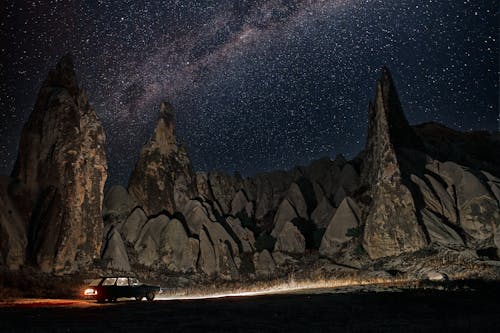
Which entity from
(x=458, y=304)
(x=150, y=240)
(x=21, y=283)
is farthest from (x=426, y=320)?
(x=150, y=240)

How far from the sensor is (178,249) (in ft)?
175

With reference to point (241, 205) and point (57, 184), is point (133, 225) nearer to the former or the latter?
point (57, 184)

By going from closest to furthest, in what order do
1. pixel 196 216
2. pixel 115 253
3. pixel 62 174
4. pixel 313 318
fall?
1. pixel 313 318
2. pixel 62 174
3. pixel 115 253
4. pixel 196 216

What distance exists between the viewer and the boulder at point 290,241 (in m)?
57.5

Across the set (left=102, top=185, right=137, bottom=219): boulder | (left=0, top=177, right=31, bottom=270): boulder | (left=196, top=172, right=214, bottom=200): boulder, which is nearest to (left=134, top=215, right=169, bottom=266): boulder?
(left=102, top=185, right=137, bottom=219): boulder

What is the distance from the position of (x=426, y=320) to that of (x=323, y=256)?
42.6 meters

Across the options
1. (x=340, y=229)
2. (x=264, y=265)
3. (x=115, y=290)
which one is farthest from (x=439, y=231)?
(x=115, y=290)

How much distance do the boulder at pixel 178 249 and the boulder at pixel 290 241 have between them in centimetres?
1090

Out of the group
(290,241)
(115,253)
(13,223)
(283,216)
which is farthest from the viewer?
(283,216)

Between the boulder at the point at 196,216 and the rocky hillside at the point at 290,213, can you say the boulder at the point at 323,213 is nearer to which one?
the rocky hillside at the point at 290,213

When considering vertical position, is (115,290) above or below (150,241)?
below

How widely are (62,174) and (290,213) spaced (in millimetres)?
32638

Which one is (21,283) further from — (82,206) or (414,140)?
(414,140)

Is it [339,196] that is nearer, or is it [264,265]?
[264,265]
